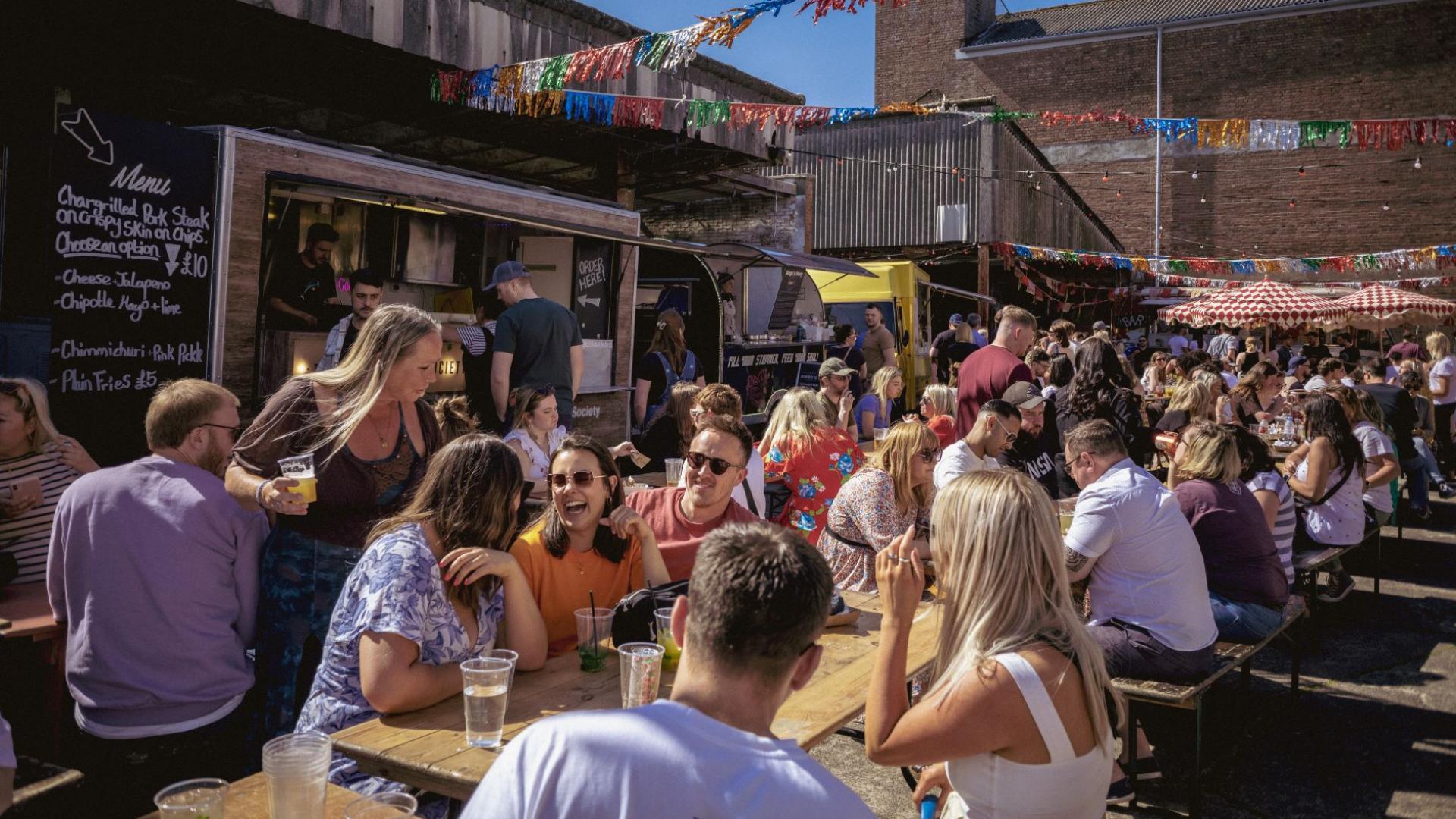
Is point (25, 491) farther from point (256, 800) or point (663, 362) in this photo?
point (663, 362)

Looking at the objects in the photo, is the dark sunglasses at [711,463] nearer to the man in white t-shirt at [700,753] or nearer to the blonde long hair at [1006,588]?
the blonde long hair at [1006,588]

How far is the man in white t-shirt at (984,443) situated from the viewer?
527 centimetres

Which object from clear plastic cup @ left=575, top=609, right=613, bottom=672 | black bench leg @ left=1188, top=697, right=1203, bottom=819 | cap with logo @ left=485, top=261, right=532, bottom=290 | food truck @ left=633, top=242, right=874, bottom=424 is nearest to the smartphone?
clear plastic cup @ left=575, top=609, right=613, bottom=672

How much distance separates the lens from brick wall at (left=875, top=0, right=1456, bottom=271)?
28062 millimetres

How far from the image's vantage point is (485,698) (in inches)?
89.2

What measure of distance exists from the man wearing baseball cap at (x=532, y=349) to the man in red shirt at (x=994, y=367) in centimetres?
284

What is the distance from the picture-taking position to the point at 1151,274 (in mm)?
27594

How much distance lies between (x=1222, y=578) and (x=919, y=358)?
415 inches

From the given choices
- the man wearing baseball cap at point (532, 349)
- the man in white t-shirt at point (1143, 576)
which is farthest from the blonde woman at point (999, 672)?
the man wearing baseball cap at point (532, 349)

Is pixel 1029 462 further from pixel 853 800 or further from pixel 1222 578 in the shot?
pixel 853 800

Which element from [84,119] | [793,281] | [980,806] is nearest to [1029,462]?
[980,806]

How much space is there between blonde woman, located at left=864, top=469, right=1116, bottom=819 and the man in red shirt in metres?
4.56

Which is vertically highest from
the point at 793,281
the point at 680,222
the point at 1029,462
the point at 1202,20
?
the point at 1202,20

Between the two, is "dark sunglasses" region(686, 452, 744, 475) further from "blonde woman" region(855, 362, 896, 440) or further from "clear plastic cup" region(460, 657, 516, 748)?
"blonde woman" region(855, 362, 896, 440)
